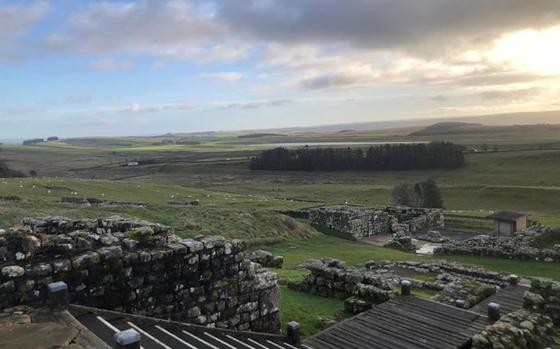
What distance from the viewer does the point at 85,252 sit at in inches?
333

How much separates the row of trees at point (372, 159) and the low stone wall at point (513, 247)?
7386 centimetres

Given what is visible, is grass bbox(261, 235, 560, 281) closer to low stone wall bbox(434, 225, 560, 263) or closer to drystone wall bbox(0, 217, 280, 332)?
low stone wall bbox(434, 225, 560, 263)

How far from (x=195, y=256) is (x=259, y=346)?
2333mm

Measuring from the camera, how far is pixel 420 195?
58.0 m

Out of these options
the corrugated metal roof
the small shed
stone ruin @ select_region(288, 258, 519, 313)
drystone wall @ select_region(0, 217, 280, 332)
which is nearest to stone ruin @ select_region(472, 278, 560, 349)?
stone ruin @ select_region(288, 258, 519, 313)

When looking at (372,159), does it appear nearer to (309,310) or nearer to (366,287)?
(366,287)

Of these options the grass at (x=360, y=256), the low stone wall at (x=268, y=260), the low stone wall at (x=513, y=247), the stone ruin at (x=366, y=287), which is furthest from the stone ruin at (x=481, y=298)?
the low stone wall at (x=513, y=247)

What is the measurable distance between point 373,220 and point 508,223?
11.2 metres

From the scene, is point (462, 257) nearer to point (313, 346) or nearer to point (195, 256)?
point (313, 346)

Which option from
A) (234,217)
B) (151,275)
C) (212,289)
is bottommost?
(234,217)

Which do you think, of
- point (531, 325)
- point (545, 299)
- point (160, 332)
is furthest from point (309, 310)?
point (545, 299)

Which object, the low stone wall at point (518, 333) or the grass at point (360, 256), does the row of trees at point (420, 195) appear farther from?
the low stone wall at point (518, 333)

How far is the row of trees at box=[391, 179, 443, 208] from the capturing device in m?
57.4

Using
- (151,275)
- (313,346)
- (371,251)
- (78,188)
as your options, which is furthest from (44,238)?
(78,188)
